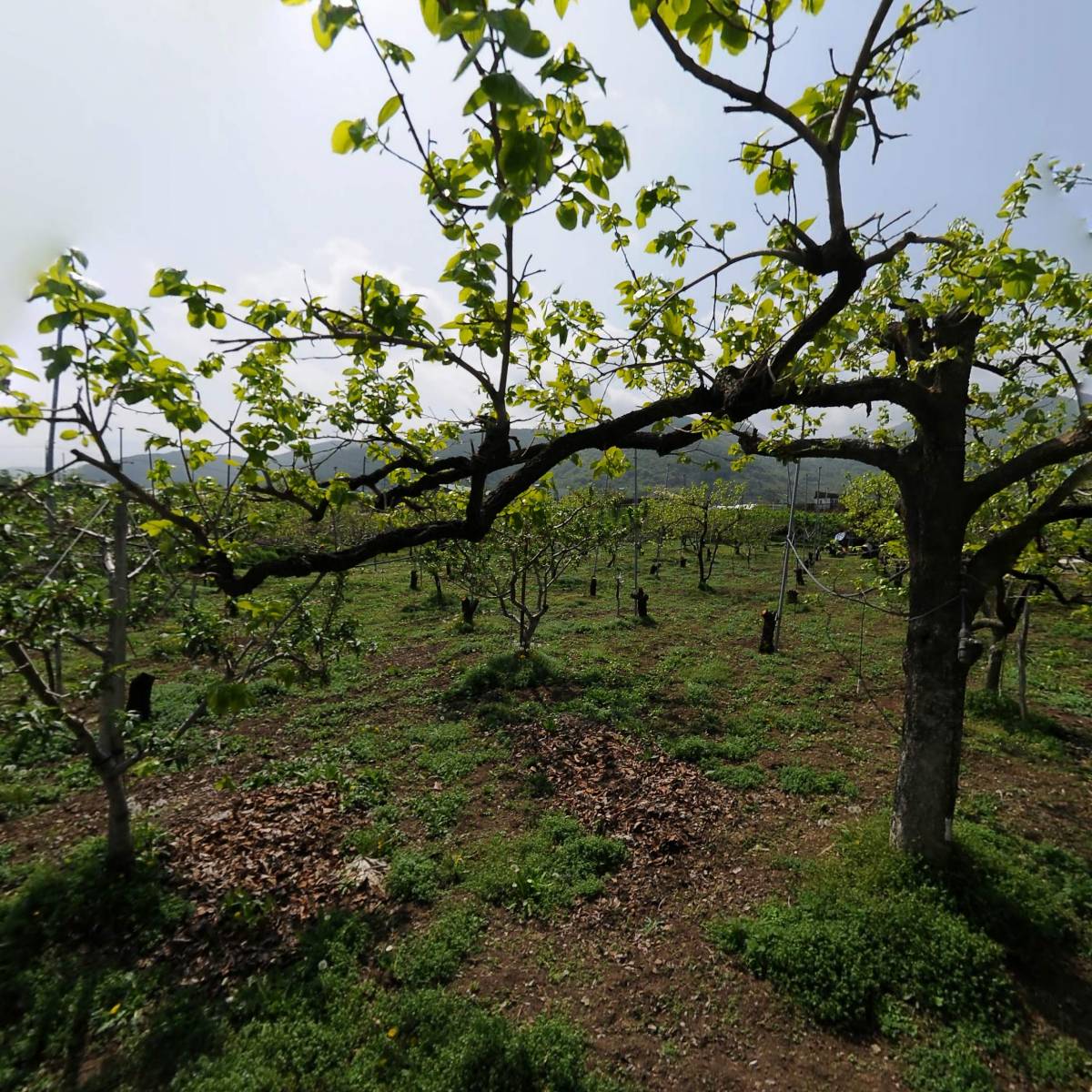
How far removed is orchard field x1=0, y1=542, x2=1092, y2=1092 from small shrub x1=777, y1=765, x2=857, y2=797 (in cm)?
4

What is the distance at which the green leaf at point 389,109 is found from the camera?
5.64 feet

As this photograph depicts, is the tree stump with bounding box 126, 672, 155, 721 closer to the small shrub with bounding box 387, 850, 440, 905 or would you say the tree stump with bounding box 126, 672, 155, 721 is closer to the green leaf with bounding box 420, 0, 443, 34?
the small shrub with bounding box 387, 850, 440, 905

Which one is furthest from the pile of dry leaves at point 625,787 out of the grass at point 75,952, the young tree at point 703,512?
the young tree at point 703,512

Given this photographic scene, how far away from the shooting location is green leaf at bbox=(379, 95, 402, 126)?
1718mm

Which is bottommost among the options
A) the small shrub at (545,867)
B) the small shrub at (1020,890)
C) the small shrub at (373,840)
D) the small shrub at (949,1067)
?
the small shrub at (373,840)

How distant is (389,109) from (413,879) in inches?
259

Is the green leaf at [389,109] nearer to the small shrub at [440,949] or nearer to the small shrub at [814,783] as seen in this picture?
the small shrub at [440,949]

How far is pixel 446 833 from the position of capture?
664cm

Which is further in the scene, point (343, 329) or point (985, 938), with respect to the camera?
point (985, 938)

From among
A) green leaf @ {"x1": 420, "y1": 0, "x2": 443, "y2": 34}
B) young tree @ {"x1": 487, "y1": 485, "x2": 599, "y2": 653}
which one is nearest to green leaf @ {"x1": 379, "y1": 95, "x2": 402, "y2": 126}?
green leaf @ {"x1": 420, "y1": 0, "x2": 443, "y2": 34}

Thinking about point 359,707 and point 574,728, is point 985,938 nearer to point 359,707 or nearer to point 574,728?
point 574,728

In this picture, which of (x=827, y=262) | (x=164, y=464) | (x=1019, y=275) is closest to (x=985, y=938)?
(x=1019, y=275)

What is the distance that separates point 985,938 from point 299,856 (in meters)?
7.01

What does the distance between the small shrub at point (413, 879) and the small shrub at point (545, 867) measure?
1.39ft
